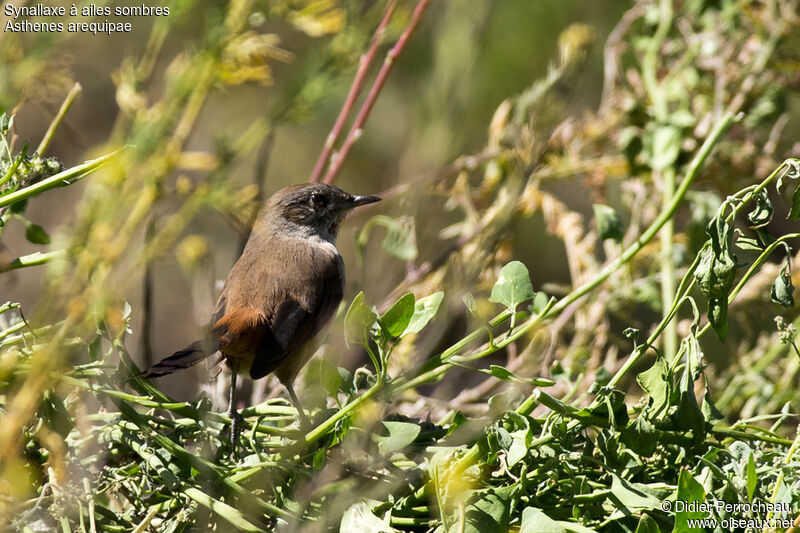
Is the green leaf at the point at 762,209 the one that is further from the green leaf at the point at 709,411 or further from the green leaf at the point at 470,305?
the green leaf at the point at 470,305

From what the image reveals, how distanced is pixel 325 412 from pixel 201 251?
683mm

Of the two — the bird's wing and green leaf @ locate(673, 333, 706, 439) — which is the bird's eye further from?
green leaf @ locate(673, 333, 706, 439)

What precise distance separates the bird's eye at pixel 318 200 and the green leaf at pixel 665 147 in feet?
4.14

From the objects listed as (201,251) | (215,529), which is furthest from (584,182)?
(215,529)

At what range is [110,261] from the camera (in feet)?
3.41

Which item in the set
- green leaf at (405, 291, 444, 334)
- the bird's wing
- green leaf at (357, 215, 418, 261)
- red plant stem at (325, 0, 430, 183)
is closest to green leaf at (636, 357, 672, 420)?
green leaf at (405, 291, 444, 334)

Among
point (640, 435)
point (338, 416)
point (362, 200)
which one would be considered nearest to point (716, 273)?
point (640, 435)

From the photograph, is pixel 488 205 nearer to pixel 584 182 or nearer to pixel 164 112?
pixel 584 182

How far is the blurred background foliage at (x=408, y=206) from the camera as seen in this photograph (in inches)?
42.2

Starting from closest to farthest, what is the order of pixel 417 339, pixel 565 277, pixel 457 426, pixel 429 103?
pixel 429 103 < pixel 457 426 < pixel 417 339 < pixel 565 277

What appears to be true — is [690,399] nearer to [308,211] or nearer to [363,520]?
[363,520]

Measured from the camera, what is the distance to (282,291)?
2.57 metres

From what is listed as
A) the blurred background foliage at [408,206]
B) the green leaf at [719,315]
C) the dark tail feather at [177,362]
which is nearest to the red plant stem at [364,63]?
the blurred background foliage at [408,206]

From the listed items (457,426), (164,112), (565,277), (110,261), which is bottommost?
(565,277)
